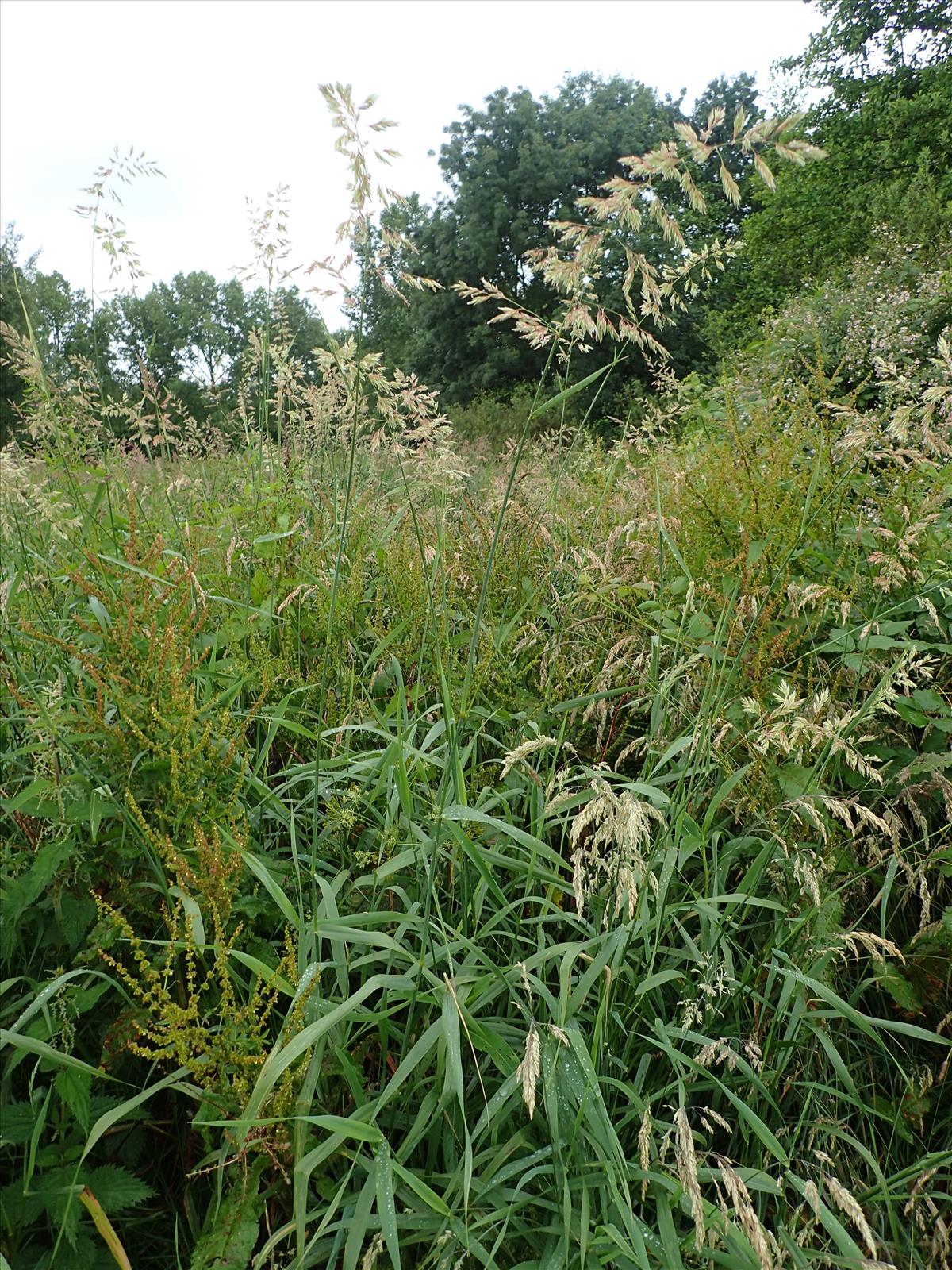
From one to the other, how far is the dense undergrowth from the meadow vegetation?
0.01 m

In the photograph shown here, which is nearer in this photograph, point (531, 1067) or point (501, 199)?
point (531, 1067)

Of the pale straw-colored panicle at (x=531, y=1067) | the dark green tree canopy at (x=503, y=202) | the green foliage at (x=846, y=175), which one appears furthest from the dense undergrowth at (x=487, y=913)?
the dark green tree canopy at (x=503, y=202)

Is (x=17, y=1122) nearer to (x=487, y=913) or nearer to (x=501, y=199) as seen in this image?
(x=487, y=913)

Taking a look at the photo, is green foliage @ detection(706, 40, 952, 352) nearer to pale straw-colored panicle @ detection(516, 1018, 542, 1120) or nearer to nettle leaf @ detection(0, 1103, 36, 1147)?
pale straw-colored panicle @ detection(516, 1018, 542, 1120)

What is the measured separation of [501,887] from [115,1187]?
0.89 meters

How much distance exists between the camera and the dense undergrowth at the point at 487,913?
3.88ft

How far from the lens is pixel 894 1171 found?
1524 millimetres

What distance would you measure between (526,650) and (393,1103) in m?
1.30

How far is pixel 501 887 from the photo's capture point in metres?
1.77

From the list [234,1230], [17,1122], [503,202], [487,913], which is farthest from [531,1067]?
[503,202]

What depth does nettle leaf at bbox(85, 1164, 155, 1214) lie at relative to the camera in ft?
3.69

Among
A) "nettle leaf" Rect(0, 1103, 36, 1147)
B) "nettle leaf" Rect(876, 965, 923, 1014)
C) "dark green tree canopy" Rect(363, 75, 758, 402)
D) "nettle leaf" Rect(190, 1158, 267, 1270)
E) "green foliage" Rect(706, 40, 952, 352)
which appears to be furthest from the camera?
"dark green tree canopy" Rect(363, 75, 758, 402)

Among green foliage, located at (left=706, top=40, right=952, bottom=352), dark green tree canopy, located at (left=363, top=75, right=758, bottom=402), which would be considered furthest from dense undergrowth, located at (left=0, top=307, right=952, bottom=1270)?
dark green tree canopy, located at (left=363, top=75, right=758, bottom=402)

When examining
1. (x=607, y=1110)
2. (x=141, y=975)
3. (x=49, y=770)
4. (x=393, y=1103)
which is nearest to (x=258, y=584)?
(x=49, y=770)
